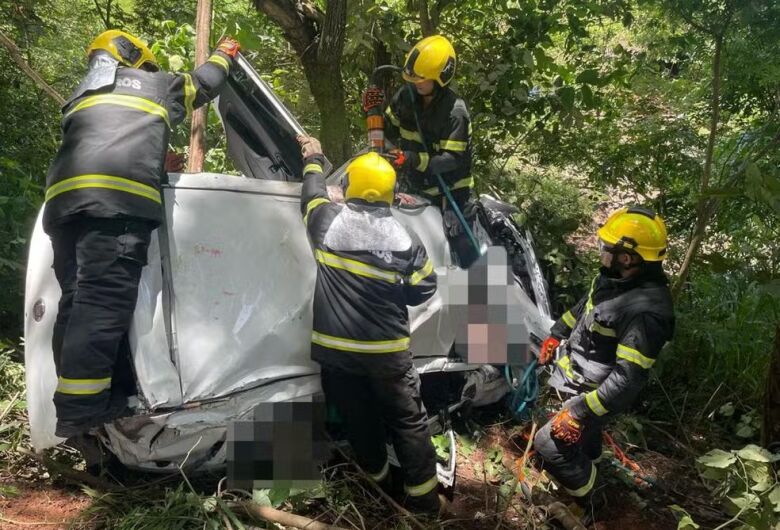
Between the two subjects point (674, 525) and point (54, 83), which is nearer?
point (674, 525)

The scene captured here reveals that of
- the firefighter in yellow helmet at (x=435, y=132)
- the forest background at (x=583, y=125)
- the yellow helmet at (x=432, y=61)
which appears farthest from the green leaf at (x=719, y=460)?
the yellow helmet at (x=432, y=61)

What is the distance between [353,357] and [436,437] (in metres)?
0.87

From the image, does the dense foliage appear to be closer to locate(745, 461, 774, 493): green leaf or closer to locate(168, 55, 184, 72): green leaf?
locate(168, 55, 184, 72): green leaf

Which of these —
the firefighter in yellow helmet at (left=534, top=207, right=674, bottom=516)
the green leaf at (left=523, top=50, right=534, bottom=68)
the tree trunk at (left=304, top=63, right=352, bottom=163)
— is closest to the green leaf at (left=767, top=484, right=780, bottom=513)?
the firefighter in yellow helmet at (left=534, top=207, right=674, bottom=516)

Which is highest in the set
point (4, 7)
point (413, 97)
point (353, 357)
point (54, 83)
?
point (4, 7)

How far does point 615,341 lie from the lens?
295 cm

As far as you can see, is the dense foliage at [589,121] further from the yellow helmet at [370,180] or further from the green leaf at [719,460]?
the yellow helmet at [370,180]

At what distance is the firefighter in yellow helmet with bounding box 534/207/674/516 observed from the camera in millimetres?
2736

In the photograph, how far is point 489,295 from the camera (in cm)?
337

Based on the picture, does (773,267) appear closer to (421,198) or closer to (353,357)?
(421,198)

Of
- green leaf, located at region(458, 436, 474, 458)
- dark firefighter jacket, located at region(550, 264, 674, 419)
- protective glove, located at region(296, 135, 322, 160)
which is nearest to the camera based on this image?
dark firefighter jacket, located at region(550, 264, 674, 419)

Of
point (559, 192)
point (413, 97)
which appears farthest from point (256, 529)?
point (559, 192)

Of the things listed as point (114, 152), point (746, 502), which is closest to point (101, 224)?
point (114, 152)

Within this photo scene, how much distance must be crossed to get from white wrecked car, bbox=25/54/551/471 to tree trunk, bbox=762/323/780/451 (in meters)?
1.62
